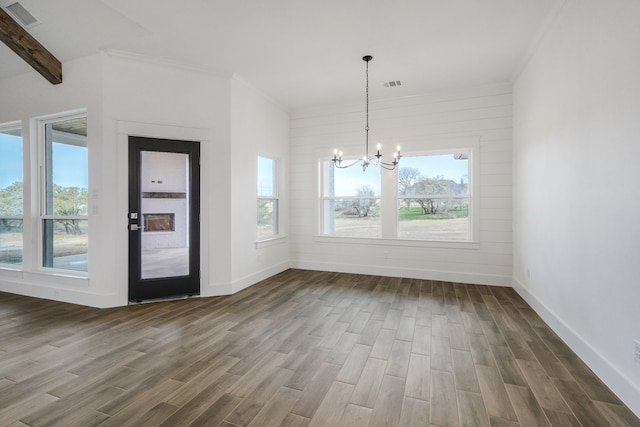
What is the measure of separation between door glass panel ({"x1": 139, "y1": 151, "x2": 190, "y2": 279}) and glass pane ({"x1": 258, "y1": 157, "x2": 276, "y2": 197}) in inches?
54.4

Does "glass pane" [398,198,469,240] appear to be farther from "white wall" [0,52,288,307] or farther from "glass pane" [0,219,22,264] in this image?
"glass pane" [0,219,22,264]

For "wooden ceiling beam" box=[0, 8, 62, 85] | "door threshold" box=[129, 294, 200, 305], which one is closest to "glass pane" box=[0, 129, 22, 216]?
"wooden ceiling beam" box=[0, 8, 62, 85]

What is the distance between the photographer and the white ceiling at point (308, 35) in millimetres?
2924

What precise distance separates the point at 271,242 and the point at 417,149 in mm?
3057

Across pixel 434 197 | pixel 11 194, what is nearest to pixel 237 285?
pixel 434 197

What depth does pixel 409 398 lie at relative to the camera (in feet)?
6.53

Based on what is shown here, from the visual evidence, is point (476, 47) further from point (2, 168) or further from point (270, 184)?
point (2, 168)

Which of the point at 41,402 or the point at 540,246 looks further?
the point at 540,246

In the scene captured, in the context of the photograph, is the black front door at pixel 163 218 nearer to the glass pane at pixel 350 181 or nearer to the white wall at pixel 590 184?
the glass pane at pixel 350 181

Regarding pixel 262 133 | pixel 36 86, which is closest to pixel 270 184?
pixel 262 133

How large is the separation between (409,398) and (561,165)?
2.61 meters

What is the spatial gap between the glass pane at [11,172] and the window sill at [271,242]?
3633 mm

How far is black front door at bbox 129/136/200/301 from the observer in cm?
387

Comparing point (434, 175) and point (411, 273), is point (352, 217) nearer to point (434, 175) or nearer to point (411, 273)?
point (411, 273)
